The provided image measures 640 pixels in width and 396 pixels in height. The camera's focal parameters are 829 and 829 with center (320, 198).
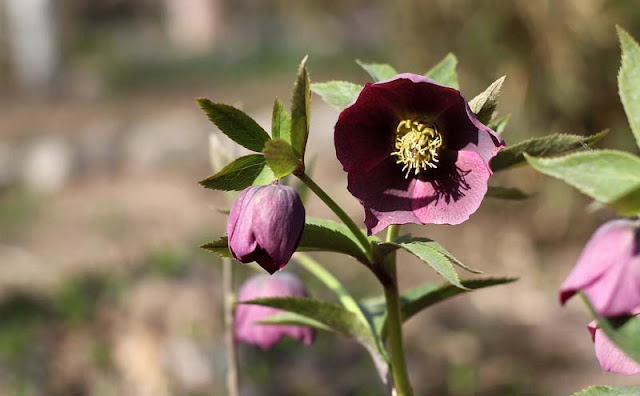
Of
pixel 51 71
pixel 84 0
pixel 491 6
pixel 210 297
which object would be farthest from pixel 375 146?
pixel 84 0

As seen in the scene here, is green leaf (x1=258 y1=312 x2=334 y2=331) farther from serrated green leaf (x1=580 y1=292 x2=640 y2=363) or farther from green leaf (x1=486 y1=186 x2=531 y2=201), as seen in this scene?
serrated green leaf (x1=580 y1=292 x2=640 y2=363)

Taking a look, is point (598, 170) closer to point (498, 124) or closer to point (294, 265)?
point (498, 124)

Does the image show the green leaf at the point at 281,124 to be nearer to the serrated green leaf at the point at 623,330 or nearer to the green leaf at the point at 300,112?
the green leaf at the point at 300,112

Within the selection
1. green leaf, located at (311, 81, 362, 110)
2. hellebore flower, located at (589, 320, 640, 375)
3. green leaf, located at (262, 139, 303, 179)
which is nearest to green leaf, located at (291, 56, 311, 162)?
green leaf, located at (262, 139, 303, 179)

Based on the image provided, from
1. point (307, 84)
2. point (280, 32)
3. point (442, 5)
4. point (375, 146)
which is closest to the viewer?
point (307, 84)

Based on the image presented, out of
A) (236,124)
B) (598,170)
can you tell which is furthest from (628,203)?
(236,124)

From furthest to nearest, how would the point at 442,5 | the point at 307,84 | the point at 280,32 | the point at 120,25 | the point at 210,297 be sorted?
the point at 120,25
the point at 280,32
the point at 442,5
the point at 210,297
the point at 307,84

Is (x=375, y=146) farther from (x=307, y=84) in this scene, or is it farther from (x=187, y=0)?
(x=187, y=0)
